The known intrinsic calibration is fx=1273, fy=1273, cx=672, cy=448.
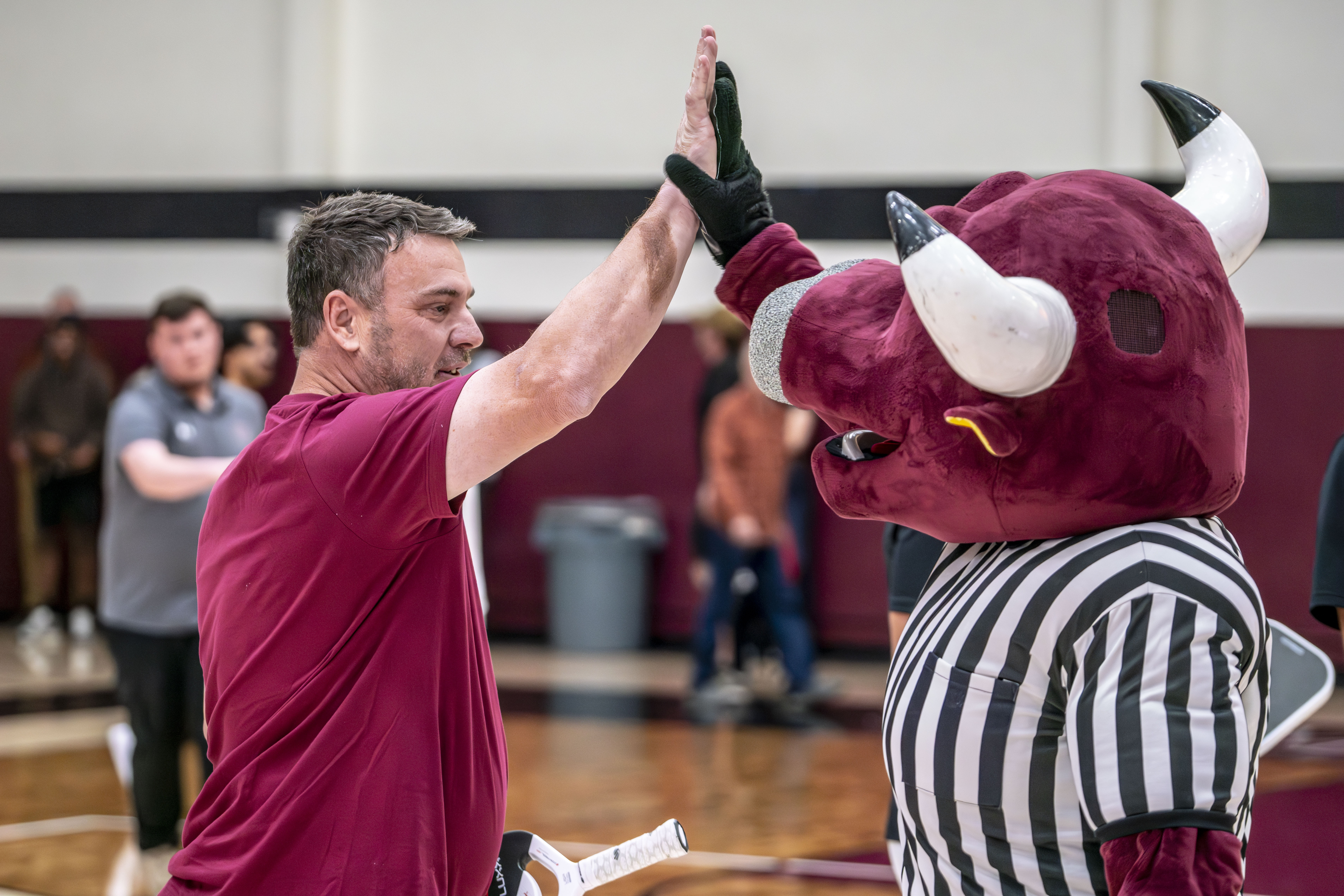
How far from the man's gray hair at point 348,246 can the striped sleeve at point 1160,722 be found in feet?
3.33

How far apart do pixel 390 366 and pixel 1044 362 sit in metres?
0.87

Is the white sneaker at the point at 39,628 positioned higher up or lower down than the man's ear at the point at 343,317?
lower down

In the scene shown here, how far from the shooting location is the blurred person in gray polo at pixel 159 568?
378 cm

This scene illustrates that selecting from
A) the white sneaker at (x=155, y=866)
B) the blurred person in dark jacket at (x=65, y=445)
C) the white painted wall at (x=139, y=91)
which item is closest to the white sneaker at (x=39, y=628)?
the blurred person in dark jacket at (x=65, y=445)

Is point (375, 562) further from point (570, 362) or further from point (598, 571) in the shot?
point (598, 571)

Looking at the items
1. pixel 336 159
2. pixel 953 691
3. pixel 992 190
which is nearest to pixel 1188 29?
pixel 336 159

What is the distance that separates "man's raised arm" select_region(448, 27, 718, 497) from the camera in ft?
4.95

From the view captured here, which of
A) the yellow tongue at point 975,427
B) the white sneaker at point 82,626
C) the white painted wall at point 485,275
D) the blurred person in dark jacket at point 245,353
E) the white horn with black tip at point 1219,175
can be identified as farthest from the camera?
the white sneaker at point 82,626

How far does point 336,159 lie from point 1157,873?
791 cm

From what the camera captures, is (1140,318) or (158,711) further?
(158,711)

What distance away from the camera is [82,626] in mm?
8117

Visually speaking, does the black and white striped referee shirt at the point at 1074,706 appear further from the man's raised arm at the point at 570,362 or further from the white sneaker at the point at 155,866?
the white sneaker at the point at 155,866

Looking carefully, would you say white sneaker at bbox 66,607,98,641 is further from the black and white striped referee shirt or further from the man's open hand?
the black and white striped referee shirt

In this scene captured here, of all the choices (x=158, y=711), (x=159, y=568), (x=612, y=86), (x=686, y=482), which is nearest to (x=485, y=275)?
(x=612, y=86)
